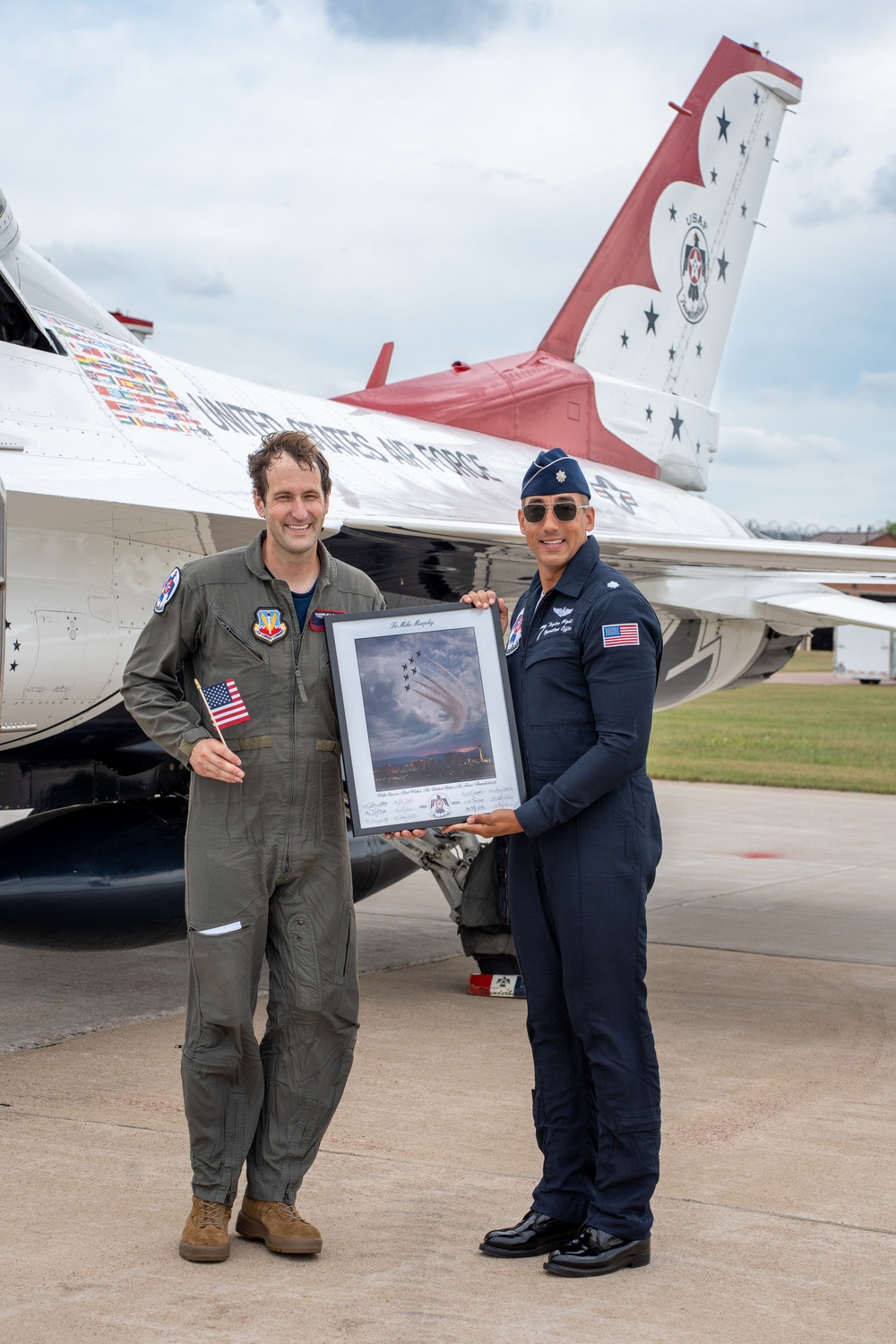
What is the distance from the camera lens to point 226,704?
3244 millimetres

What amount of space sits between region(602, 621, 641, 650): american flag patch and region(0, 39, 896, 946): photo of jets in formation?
2132 millimetres

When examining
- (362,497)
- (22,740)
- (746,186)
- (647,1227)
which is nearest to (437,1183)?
(647,1227)

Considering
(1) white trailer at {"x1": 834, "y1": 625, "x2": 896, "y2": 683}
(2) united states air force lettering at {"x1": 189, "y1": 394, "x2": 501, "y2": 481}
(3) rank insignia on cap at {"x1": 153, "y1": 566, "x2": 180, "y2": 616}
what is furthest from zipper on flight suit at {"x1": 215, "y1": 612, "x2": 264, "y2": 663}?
(1) white trailer at {"x1": 834, "y1": 625, "x2": 896, "y2": 683}

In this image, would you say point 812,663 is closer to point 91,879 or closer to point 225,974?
point 91,879

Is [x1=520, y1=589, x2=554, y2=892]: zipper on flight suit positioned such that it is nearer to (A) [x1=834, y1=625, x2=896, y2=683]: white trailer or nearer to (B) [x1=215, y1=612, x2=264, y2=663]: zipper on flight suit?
(B) [x1=215, y1=612, x2=264, y2=663]: zipper on flight suit

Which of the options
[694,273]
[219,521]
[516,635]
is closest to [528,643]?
[516,635]

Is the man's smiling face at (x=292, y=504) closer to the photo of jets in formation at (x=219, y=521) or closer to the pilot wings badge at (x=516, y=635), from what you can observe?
the pilot wings badge at (x=516, y=635)

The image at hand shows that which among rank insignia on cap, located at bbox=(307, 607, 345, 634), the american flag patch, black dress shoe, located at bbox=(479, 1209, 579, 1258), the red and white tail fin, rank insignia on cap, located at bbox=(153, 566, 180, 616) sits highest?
the red and white tail fin

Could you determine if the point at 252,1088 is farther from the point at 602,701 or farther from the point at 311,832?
the point at 602,701

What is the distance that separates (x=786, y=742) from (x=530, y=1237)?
19361mm

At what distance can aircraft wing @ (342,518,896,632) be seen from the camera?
5945 millimetres

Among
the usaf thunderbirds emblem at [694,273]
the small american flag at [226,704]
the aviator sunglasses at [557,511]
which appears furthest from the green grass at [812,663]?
the small american flag at [226,704]

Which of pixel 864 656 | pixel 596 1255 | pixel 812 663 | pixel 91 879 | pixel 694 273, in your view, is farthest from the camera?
pixel 812 663

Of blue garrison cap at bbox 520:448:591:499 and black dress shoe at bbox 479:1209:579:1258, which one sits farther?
blue garrison cap at bbox 520:448:591:499
